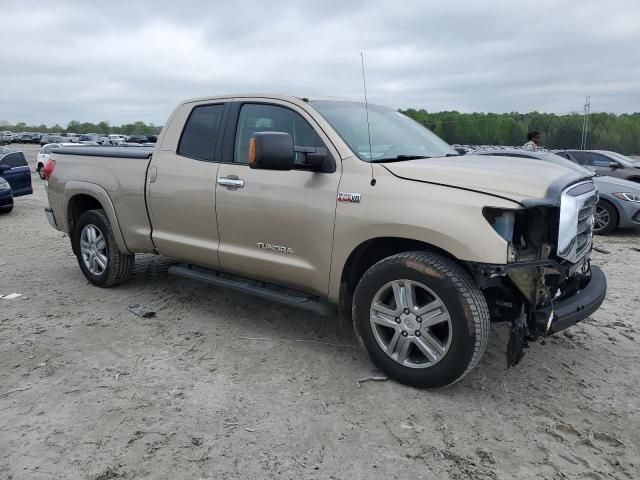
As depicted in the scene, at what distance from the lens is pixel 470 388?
11.7 feet

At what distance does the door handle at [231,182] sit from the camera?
13.9 feet

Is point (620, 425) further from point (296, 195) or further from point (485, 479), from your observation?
point (296, 195)

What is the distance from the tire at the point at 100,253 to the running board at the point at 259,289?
90 cm

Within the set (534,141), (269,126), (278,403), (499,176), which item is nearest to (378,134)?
(269,126)

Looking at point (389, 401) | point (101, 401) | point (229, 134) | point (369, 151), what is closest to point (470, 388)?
point (389, 401)

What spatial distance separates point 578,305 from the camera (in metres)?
3.43

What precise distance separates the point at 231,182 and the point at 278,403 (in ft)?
5.87

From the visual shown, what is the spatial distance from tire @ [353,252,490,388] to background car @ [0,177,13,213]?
10.5 m

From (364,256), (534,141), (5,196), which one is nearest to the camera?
(364,256)

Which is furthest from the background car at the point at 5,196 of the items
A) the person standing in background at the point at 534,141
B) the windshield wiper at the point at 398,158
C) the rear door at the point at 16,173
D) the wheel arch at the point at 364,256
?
the person standing in background at the point at 534,141

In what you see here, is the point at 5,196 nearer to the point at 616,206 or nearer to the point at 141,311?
the point at 141,311

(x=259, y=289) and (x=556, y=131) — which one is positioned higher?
(x=556, y=131)

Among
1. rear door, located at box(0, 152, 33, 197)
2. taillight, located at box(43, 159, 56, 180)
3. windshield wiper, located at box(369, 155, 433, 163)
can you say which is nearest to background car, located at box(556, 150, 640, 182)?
A: windshield wiper, located at box(369, 155, 433, 163)

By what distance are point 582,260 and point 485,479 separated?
69.7 inches
